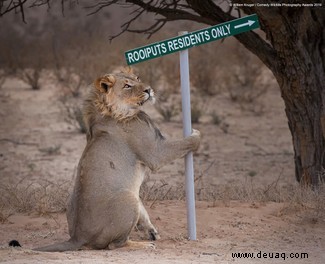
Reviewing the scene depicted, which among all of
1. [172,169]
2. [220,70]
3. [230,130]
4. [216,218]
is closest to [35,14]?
[220,70]

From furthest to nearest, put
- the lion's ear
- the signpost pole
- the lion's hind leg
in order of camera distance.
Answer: the lion's hind leg, the lion's ear, the signpost pole

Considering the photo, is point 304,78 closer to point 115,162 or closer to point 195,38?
point 195,38

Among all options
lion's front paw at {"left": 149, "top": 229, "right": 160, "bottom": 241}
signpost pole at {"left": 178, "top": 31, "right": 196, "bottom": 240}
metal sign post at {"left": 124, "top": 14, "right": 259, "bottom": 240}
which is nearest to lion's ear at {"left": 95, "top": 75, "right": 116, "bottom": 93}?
metal sign post at {"left": 124, "top": 14, "right": 259, "bottom": 240}

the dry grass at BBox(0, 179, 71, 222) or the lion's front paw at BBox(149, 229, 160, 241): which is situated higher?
the dry grass at BBox(0, 179, 71, 222)

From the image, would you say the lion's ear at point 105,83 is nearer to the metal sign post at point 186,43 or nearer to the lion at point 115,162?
the lion at point 115,162

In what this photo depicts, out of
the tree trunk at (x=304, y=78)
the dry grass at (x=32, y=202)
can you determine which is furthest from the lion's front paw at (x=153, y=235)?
the tree trunk at (x=304, y=78)

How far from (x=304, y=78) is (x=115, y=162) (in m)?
3.78

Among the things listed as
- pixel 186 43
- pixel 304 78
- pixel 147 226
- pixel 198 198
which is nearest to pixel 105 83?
pixel 186 43

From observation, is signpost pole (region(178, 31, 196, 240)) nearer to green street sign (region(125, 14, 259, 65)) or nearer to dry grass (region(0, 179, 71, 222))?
green street sign (region(125, 14, 259, 65))

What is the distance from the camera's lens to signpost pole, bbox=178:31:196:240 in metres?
7.22

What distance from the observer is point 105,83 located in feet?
24.3

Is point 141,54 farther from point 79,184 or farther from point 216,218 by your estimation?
point 216,218

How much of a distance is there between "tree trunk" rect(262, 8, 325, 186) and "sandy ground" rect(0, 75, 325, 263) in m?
1.03

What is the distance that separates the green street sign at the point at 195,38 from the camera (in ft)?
23.3
